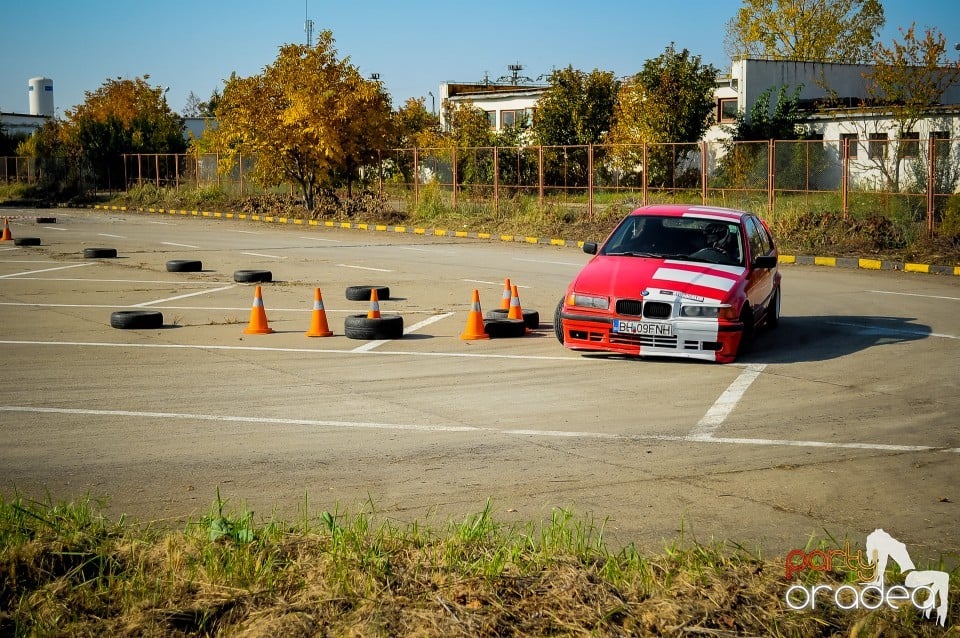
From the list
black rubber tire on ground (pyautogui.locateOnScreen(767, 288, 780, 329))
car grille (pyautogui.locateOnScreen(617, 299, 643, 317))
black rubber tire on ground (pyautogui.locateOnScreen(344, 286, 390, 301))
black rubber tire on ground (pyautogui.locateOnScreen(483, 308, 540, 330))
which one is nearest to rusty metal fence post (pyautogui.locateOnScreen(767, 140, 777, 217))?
black rubber tire on ground (pyautogui.locateOnScreen(767, 288, 780, 329))

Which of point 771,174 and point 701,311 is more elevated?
point 771,174

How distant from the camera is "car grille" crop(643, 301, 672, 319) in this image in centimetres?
1127

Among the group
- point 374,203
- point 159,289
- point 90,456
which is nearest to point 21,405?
point 90,456

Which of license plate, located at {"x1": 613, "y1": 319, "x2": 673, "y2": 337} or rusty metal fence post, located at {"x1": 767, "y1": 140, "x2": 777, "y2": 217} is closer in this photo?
license plate, located at {"x1": 613, "y1": 319, "x2": 673, "y2": 337}

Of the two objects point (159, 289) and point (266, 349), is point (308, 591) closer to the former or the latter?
point (266, 349)

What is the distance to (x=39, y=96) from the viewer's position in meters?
140

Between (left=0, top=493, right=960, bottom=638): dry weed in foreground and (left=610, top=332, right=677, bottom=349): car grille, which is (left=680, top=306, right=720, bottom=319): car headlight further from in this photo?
(left=0, top=493, right=960, bottom=638): dry weed in foreground

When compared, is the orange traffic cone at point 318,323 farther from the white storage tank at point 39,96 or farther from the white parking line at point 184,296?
the white storage tank at point 39,96

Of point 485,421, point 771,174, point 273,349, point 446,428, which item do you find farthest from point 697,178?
point 446,428

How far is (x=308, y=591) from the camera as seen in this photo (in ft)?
15.1

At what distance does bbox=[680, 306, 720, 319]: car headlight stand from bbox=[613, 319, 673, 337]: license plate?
0.22 meters

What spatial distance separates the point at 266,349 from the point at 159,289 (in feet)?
22.3

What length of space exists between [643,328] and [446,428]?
358 cm

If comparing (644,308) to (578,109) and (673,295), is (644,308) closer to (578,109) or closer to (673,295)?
(673,295)
